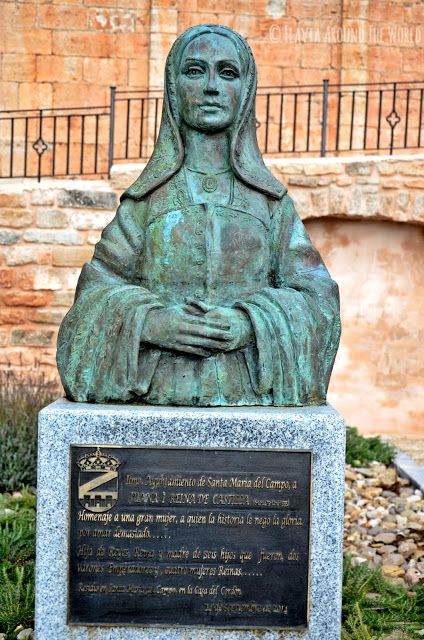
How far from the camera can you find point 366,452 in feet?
26.6

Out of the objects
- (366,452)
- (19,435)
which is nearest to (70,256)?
(19,435)

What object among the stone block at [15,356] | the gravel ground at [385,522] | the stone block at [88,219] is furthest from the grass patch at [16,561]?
the stone block at [88,219]

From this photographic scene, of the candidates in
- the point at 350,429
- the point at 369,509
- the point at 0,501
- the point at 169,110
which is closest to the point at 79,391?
the point at 169,110

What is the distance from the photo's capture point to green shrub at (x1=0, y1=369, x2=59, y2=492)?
21.4 feet

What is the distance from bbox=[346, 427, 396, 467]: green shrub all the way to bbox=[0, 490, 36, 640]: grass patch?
306 cm

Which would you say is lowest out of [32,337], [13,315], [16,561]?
[16,561]

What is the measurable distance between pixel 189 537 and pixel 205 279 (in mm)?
1041

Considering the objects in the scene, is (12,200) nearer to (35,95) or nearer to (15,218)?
(15,218)

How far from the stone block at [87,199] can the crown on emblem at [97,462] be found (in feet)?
20.7

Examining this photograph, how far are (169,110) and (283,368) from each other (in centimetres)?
123

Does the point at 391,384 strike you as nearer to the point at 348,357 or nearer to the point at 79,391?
the point at 348,357

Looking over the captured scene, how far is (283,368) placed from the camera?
3.54 metres

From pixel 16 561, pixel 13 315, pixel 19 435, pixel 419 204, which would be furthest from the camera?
pixel 419 204

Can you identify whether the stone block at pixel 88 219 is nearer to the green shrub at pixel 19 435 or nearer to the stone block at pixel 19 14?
the green shrub at pixel 19 435
